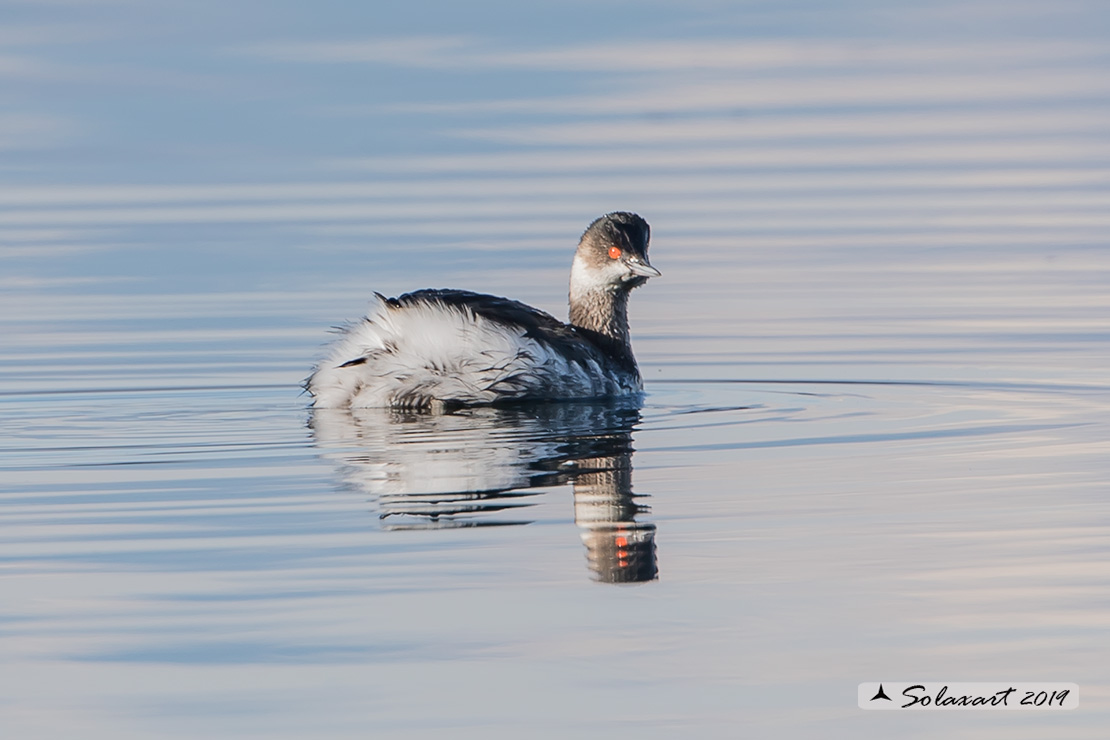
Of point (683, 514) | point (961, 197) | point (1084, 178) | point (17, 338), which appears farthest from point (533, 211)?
point (683, 514)

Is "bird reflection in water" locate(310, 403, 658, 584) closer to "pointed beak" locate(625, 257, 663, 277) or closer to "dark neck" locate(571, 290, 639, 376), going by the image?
"pointed beak" locate(625, 257, 663, 277)

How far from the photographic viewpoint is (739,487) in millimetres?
9562

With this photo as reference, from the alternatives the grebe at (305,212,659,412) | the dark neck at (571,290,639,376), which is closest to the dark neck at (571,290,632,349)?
the dark neck at (571,290,639,376)

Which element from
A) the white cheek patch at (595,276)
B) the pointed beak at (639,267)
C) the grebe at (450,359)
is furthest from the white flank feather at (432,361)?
the white cheek patch at (595,276)

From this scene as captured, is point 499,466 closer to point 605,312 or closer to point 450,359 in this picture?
point 450,359

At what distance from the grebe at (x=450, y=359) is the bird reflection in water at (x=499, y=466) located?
9 cm

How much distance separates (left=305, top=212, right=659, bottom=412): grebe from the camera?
39.0ft

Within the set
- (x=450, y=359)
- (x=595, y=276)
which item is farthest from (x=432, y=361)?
(x=595, y=276)

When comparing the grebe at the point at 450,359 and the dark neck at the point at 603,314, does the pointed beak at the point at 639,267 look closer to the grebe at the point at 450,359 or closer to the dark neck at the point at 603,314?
the dark neck at the point at 603,314

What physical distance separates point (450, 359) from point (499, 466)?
1797 millimetres

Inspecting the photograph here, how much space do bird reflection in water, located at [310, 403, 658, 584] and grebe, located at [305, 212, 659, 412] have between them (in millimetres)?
92

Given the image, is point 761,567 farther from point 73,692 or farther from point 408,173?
point 408,173

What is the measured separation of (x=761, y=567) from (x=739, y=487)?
1605mm

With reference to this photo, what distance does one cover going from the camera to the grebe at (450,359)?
11.9 metres
